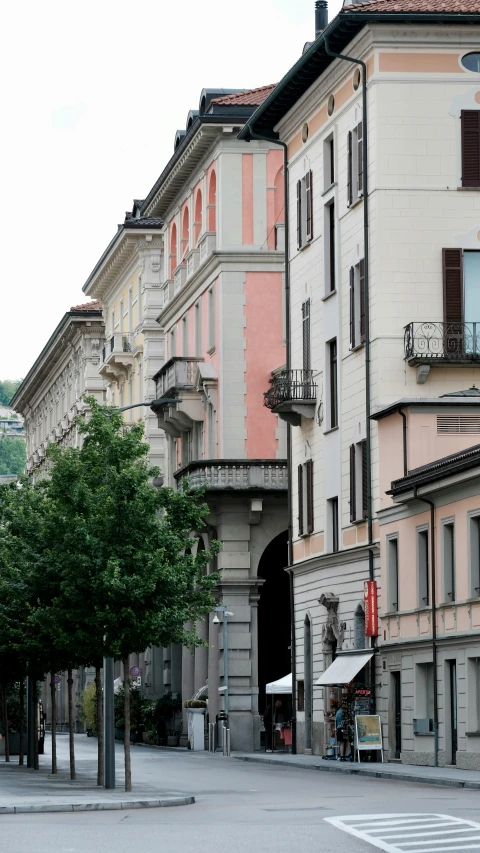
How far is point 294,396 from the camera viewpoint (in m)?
51.6

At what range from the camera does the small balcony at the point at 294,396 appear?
5112 cm

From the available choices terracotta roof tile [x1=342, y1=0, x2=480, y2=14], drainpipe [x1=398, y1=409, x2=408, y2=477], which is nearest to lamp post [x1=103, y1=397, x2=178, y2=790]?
drainpipe [x1=398, y1=409, x2=408, y2=477]

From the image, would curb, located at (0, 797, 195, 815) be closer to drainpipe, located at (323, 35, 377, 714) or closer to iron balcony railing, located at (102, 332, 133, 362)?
drainpipe, located at (323, 35, 377, 714)

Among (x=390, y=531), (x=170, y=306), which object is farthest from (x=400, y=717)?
(x=170, y=306)

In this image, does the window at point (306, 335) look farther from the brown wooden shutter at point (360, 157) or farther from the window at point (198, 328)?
the window at point (198, 328)

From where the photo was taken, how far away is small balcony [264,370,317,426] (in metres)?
51.1

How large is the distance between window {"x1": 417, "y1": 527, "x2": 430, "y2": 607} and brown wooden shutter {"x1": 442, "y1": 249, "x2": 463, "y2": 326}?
5669 millimetres

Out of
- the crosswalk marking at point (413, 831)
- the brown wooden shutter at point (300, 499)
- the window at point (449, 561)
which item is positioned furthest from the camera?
the brown wooden shutter at point (300, 499)

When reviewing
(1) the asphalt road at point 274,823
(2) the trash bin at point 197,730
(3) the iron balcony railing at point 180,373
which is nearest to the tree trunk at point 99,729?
(1) the asphalt road at point 274,823

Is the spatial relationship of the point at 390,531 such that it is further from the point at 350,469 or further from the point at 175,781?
the point at 175,781

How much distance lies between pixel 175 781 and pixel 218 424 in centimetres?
2561

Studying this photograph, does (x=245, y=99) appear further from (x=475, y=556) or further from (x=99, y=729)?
(x=99, y=729)

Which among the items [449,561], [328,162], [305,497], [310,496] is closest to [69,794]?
[449,561]

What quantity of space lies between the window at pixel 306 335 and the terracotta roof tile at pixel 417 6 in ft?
31.3
